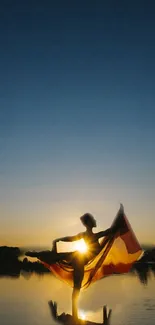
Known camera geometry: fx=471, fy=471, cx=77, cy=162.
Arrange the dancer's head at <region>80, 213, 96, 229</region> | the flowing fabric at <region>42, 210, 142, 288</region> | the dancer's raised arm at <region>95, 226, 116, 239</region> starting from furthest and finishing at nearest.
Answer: the flowing fabric at <region>42, 210, 142, 288</region> → the dancer's raised arm at <region>95, 226, 116, 239</region> → the dancer's head at <region>80, 213, 96, 229</region>

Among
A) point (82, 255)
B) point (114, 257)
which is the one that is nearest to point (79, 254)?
point (82, 255)

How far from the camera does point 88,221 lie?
13438 millimetres

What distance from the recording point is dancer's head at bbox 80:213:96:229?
44.1 feet

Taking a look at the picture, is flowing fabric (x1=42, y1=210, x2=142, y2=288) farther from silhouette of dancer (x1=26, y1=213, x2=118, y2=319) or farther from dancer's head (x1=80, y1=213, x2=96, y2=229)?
dancer's head (x1=80, y1=213, x2=96, y2=229)

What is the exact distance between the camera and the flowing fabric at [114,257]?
14.1 m

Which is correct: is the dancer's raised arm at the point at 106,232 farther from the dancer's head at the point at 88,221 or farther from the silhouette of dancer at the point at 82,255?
the dancer's head at the point at 88,221

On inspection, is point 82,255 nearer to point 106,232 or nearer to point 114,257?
point 106,232

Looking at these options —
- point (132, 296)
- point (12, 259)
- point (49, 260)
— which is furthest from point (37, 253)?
point (12, 259)

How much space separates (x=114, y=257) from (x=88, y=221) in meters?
1.77

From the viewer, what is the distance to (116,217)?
14094 mm

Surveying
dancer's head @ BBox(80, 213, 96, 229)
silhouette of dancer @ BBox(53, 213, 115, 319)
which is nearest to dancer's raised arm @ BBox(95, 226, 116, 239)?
silhouette of dancer @ BBox(53, 213, 115, 319)

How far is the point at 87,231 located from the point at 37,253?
1754mm

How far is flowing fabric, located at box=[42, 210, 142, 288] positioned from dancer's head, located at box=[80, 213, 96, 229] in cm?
92

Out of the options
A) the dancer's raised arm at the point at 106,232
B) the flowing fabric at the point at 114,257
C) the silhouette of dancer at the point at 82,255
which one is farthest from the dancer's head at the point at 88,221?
the flowing fabric at the point at 114,257
